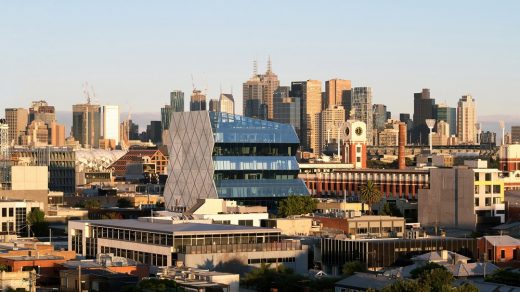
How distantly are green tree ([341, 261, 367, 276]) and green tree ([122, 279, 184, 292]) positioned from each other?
3223cm

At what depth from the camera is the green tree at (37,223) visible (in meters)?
195

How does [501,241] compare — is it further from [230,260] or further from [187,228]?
[187,228]

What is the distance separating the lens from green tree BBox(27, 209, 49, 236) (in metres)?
195

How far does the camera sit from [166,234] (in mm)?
138375

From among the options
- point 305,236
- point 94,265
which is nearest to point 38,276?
point 94,265

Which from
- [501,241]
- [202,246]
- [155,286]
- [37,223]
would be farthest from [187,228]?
[37,223]

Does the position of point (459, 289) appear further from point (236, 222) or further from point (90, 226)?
point (236, 222)

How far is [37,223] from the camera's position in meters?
196

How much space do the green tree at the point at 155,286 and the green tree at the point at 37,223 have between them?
91.6 metres

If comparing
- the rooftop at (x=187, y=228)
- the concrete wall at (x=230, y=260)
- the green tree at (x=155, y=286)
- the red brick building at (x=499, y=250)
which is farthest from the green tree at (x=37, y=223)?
Answer: the green tree at (x=155, y=286)

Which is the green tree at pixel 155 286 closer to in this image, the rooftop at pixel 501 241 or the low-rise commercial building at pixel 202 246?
the low-rise commercial building at pixel 202 246

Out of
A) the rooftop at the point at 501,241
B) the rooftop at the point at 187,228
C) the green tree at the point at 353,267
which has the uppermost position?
the rooftop at the point at 187,228

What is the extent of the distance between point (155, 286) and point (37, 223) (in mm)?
95987

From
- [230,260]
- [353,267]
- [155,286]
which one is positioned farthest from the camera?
[353,267]
